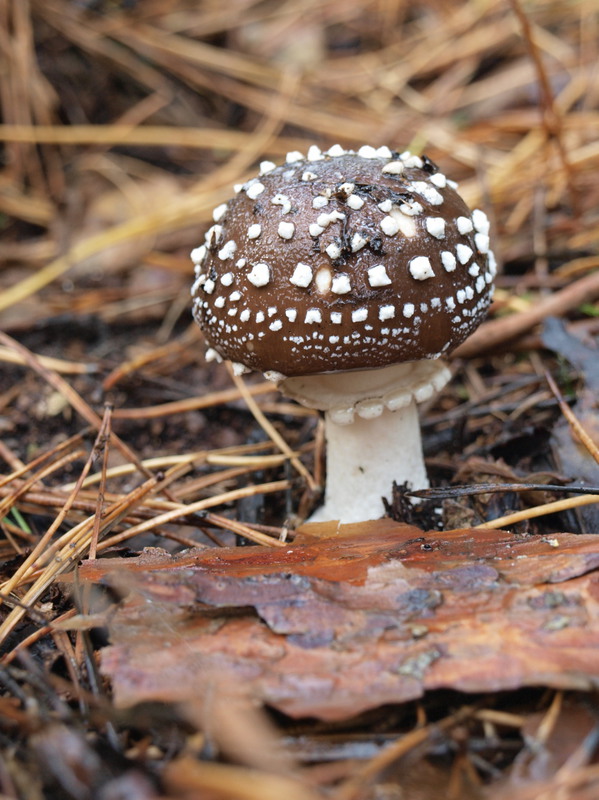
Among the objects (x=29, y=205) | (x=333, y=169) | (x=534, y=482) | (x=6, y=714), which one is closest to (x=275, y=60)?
(x=29, y=205)

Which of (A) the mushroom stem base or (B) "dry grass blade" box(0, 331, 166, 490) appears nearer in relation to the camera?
(A) the mushroom stem base

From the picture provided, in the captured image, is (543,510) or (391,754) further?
(543,510)

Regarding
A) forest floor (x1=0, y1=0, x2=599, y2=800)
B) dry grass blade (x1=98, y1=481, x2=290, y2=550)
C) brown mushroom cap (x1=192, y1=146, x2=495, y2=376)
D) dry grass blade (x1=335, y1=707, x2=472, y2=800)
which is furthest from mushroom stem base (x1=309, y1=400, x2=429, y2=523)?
dry grass blade (x1=335, y1=707, x2=472, y2=800)

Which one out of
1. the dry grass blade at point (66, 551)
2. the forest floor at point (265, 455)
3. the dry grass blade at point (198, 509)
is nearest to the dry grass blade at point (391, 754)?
the forest floor at point (265, 455)

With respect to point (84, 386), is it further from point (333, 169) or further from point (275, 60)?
point (275, 60)

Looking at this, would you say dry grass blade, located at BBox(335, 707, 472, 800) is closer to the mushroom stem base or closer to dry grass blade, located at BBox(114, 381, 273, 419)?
the mushroom stem base

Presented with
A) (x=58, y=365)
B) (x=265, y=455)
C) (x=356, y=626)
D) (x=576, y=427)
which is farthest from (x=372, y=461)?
(x=58, y=365)

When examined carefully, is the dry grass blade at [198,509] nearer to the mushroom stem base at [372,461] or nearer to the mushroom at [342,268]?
the mushroom stem base at [372,461]

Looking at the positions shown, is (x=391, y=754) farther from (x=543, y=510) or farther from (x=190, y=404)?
(x=190, y=404)
